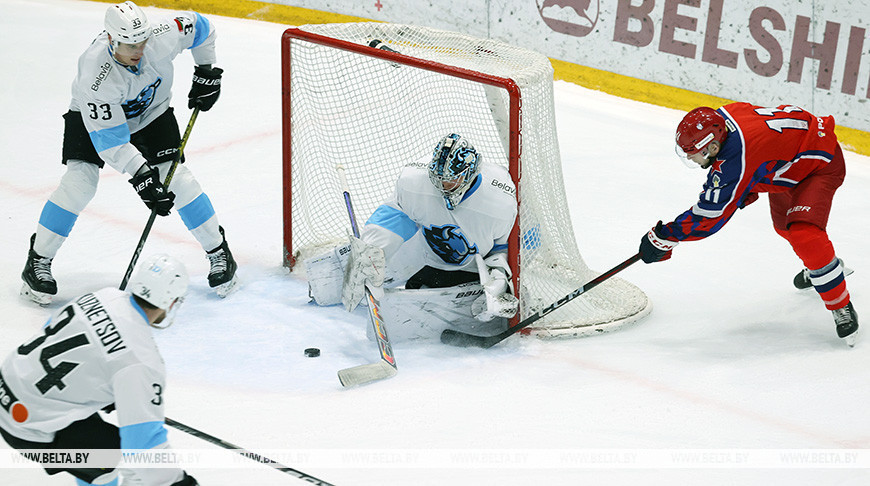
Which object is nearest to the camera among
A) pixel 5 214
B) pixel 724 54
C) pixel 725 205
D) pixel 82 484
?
pixel 82 484

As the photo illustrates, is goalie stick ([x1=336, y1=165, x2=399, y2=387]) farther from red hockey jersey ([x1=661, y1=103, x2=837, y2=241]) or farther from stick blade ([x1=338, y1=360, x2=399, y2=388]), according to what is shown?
red hockey jersey ([x1=661, y1=103, x2=837, y2=241])

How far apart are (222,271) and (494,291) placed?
1.18m

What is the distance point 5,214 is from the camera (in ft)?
14.3

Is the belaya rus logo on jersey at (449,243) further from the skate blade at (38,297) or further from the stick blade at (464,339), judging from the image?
the skate blade at (38,297)

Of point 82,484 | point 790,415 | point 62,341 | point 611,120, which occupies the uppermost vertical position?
point 62,341

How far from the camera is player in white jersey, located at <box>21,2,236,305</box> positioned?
10.6 ft

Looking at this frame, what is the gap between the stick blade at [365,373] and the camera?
297cm

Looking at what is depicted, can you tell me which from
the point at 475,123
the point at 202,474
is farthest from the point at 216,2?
the point at 202,474

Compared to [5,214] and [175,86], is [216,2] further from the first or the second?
[5,214]

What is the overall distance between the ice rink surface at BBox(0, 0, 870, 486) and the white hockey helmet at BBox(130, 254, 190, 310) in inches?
28.3

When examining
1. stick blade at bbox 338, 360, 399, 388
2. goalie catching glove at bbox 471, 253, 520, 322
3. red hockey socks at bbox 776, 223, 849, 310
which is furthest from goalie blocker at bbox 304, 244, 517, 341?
red hockey socks at bbox 776, 223, 849, 310

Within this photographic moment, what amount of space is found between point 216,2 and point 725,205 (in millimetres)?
5365

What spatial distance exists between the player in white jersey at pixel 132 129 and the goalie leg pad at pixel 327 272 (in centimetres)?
40

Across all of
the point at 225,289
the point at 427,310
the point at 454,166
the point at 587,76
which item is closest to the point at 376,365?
the point at 427,310
